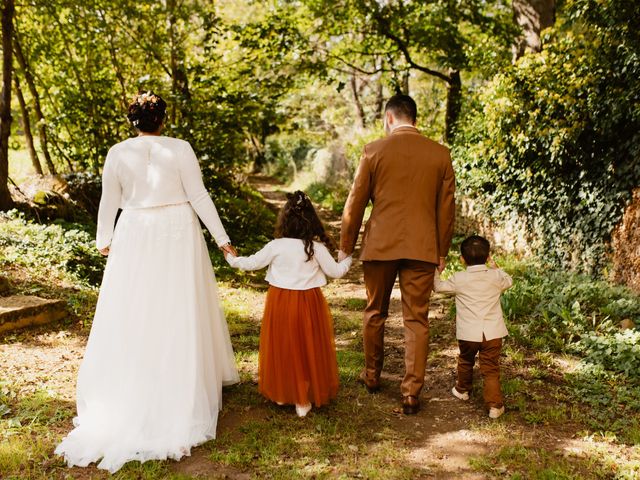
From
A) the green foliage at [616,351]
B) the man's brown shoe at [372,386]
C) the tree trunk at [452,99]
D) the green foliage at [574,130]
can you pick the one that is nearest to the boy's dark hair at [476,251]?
the man's brown shoe at [372,386]

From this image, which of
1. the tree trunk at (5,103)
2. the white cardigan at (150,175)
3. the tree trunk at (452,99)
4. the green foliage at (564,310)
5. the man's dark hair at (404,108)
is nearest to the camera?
the white cardigan at (150,175)

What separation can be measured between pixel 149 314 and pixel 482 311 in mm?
2370

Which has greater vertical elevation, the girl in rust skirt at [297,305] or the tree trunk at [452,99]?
the tree trunk at [452,99]

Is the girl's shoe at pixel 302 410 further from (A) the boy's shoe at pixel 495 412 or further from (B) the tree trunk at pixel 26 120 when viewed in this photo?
(B) the tree trunk at pixel 26 120

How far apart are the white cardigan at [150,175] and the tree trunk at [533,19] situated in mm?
6831

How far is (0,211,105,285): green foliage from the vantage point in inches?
262

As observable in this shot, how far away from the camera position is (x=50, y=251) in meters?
6.93

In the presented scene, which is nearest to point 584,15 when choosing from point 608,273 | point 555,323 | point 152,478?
point 608,273

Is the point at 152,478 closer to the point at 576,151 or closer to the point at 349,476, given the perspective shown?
the point at 349,476

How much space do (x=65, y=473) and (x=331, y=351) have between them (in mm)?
1900

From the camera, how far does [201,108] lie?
29.8 feet

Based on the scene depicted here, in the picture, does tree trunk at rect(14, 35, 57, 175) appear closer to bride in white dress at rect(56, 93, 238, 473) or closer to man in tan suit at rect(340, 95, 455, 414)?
bride in white dress at rect(56, 93, 238, 473)

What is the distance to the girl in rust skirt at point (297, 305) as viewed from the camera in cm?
392

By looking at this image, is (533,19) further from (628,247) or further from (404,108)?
(404,108)
